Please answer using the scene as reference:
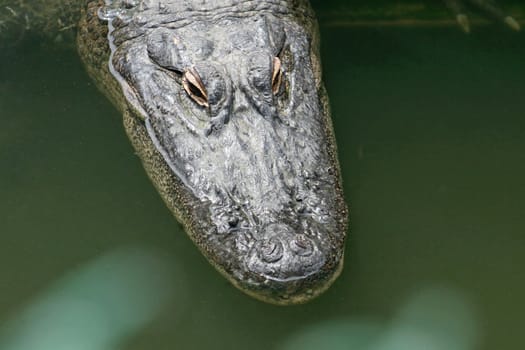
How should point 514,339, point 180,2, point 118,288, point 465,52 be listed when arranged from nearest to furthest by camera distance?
point 514,339
point 118,288
point 180,2
point 465,52

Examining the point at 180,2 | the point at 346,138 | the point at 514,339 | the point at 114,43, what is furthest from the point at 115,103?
the point at 514,339

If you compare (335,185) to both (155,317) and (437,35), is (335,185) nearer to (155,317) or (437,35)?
(155,317)

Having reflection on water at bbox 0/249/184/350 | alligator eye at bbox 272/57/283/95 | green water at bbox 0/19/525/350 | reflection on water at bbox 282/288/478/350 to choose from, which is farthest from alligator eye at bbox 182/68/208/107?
reflection on water at bbox 282/288/478/350

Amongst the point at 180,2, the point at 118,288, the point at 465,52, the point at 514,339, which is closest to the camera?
the point at 514,339

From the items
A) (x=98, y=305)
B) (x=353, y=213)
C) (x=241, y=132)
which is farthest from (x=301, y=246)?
(x=98, y=305)

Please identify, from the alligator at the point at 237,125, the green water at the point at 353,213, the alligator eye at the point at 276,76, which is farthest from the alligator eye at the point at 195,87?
the green water at the point at 353,213

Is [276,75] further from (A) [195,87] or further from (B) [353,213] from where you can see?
(B) [353,213]

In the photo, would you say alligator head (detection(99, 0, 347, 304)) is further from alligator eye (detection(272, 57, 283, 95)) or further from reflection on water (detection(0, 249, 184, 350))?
reflection on water (detection(0, 249, 184, 350))

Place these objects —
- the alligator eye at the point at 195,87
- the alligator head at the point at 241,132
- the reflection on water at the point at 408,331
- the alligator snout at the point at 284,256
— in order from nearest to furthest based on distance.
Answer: the alligator snout at the point at 284,256 < the alligator head at the point at 241,132 < the reflection on water at the point at 408,331 < the alligator eye at the point at 195,87

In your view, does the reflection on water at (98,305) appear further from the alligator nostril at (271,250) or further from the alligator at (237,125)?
the alligator nostril at (271,250)
